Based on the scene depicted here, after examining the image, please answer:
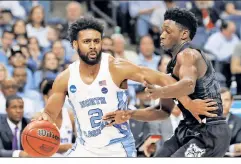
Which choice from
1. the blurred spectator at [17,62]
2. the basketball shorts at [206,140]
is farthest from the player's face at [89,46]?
the blurred spectator at [17,62]

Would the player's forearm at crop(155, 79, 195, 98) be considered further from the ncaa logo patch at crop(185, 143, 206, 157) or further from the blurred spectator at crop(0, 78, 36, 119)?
the blurred spectator at crop(0, 78, 36, 119)

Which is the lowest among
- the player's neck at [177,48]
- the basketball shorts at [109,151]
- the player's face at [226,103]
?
the basketball shorts at [109,151]

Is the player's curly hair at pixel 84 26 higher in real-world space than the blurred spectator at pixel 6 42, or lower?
higher

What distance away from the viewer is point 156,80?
18.8ft

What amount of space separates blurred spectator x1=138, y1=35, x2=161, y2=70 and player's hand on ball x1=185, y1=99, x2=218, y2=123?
15.3ft

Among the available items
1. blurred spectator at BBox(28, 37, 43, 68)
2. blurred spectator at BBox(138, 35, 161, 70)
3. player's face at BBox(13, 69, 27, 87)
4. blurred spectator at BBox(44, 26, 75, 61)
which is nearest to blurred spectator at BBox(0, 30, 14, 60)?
blurred spectator at BBox(28, 37, 43, 68)

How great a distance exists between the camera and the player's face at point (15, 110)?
25.3ft

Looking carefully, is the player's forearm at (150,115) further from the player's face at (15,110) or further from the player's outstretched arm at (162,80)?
the player's face at (15,110)

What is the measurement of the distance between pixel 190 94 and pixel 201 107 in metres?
0.16

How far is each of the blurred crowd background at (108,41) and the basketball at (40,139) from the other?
225 cm

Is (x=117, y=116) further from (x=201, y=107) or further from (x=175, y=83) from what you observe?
(x=201, y=107)

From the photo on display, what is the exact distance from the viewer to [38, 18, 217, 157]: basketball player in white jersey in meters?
5.80

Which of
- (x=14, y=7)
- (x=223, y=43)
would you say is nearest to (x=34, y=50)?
(x=14, y=7)

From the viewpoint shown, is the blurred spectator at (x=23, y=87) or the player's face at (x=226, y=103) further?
the blurred spectator at (x=23, y=87)
